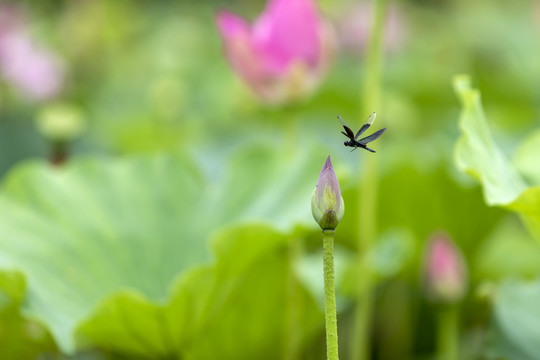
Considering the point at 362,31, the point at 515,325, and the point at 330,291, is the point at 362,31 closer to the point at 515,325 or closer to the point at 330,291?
the point at 515,325

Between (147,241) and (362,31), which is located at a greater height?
(362,31)

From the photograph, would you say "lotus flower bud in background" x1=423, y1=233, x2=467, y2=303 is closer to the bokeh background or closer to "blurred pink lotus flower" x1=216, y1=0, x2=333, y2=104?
the bokeh background

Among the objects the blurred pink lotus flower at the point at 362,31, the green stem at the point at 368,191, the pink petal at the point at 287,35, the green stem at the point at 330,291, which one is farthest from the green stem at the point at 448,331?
the blurred pink lotus flower at the point at 362,31

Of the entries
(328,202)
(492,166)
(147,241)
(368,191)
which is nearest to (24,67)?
(147,241)

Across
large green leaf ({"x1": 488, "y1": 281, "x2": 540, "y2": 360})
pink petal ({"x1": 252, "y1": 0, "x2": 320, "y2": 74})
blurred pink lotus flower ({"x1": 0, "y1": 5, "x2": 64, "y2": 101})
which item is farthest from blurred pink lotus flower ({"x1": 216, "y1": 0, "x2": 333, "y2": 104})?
blurred pink lotus flower ({"x1": 0, "y1": 5, "x2": 64, "y2": 101})

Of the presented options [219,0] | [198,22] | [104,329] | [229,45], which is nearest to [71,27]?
[198,22]

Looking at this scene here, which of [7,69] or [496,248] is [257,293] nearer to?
[496,248]

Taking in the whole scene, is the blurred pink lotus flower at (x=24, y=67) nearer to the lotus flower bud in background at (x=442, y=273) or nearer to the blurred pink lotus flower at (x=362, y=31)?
the lotus flower bud in background at (x=442, y=273)

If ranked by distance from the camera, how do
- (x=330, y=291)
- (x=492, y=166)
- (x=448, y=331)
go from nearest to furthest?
(x=330, y=291) → (x=492, y=166) → (x=448, y=331)
